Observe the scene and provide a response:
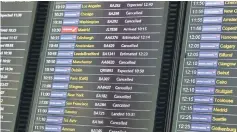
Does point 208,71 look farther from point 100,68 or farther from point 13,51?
point 13,51

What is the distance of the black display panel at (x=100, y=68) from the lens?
5.73ft

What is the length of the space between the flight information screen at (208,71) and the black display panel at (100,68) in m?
0.09

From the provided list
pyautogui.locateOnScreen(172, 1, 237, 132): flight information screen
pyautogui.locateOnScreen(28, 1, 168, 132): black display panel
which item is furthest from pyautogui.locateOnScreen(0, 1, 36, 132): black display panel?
pyautogui.locateOnScreen(172, 1, 237, 132): flight information screen

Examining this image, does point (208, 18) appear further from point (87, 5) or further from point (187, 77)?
point (87, 5)

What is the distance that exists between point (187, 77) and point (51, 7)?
0.60 m

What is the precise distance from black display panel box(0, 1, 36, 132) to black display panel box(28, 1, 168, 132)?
7 centimetres

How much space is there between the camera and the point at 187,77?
1.72 meters

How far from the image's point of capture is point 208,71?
1702 millimetres

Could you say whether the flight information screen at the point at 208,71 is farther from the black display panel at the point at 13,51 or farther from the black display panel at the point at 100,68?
the black display panel at the point at 13,51

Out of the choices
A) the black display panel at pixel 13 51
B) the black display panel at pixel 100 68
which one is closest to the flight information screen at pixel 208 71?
the black display panel at pixel 100 68

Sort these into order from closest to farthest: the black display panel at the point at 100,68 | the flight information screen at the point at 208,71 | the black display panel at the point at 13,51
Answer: the flight information screen at the point at 208,71 < the black display panel at the point at 100,68 < the black display panel at the point at 13,51

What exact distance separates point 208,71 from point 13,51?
0.74 metres

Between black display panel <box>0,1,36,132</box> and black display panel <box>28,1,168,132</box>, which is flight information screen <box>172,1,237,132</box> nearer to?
black display panel <box>28,1,168,132</box>

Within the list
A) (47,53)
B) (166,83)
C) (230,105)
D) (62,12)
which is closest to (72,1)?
(62,12)
